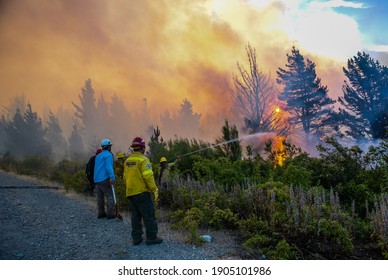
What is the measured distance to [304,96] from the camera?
78.6ft

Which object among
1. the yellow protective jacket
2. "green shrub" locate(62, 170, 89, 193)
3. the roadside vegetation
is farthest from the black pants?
"green shrub" locate(62, 170, 89, 193)

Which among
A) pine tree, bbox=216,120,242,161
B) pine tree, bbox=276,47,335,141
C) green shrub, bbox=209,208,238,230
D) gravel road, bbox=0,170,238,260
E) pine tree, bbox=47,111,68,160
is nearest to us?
gravel road, bbox=0,170,238,260

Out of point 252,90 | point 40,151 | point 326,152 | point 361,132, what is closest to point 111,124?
point 40,151

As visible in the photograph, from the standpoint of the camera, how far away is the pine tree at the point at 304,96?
77.6ft

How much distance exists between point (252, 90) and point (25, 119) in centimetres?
1935

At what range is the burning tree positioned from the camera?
21391 millimetres

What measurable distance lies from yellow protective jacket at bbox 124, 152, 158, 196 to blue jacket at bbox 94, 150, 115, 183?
2057mm

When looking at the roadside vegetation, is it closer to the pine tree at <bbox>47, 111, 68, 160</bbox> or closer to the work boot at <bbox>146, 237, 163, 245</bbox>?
the work boot at <bbox>146, 237, 163, 245</bbox>

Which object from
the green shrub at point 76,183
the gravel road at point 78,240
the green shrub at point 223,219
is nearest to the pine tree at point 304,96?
the green shrub at point 76,183

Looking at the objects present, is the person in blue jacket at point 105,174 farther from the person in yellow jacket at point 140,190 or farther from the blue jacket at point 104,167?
the person in yellow jacket at point 140,190

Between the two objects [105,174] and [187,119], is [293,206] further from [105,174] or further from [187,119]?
[187,119]
